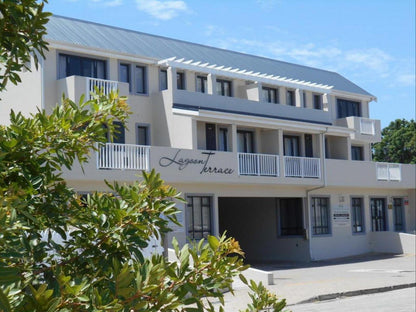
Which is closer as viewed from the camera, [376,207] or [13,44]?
[13,44]

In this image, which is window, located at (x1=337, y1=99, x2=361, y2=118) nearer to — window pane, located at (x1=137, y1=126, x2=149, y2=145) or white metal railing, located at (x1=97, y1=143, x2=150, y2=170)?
window pane, located at (x1=137, y1=126, x2=149, y2=145)

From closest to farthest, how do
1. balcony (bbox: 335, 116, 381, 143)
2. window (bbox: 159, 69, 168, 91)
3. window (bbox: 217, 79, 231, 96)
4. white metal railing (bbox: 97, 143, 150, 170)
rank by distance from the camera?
1. white metal railing (bbox: 97, 143, 150, 170)
2. window (bbox: 159, 69, 168, 91)
3. window (bbox: 217, 79, 231, 96)
4. balcony (bbox: 335, 116, 381, 143)

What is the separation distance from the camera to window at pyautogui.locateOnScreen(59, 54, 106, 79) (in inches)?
1086

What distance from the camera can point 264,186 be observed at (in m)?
33.0

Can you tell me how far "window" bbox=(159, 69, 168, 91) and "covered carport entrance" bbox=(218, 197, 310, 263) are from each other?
867 cm

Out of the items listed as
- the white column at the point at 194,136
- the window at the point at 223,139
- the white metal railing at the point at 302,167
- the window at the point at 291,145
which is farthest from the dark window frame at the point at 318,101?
the white column at the point at 194,136

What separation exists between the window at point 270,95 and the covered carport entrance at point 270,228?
5044 mm

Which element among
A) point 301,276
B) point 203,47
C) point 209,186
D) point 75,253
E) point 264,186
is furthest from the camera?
point 203,47

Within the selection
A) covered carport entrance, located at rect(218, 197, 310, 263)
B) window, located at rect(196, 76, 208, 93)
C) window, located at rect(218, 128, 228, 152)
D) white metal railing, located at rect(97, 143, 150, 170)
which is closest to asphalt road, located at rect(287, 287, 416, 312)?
white metal railing, located at rect(97, 143, 150, 170)

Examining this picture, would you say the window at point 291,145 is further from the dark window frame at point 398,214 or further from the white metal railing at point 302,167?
the dark window frame at point 398,214

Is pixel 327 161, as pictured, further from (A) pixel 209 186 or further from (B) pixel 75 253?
(B) pixel 75 253

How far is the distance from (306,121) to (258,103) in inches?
152

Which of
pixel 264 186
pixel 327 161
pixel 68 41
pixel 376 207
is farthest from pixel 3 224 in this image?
pixel 376 207

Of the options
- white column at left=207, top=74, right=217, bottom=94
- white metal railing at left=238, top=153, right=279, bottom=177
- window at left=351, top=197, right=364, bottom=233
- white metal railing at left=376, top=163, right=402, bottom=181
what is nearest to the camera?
white metal railing at left=238, top=153, right=279, bottom=177
